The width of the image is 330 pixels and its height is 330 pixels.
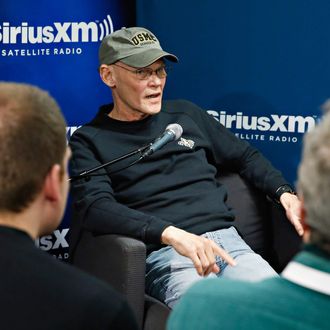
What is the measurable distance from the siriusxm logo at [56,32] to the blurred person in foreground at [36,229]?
7.11 ft

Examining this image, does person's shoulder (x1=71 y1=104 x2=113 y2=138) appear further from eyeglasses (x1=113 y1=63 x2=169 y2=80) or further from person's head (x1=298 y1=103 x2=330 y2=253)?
person's head (x1=298 y1=103 x2=330 y2=253)

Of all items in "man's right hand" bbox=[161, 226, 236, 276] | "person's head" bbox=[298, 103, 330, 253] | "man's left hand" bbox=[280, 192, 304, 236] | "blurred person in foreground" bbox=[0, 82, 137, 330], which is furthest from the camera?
"man's left hand" bbox=[280, 192, 304, 236]

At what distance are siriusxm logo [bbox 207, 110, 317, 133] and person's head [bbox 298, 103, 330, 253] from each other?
2518 mm

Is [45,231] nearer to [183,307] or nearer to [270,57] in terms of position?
[183,307]

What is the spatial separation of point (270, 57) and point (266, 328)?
8.78 feet

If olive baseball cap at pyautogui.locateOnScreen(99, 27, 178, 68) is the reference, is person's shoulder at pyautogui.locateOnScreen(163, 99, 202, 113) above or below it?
below

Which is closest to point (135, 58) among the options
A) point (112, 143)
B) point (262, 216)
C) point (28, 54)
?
point (112, 143)

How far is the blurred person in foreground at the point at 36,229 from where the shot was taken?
133 centimetres

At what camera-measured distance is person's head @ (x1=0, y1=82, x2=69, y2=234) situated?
138 cm

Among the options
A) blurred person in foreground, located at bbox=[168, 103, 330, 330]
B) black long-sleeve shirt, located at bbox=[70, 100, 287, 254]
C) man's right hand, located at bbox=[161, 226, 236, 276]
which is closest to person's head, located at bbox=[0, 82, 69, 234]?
blurred person in foreground, located at bbox=[168, 103, 330, 330]

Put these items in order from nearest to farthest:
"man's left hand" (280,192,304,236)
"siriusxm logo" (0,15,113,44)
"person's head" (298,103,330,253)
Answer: "person's head" (298,103,330,253) < "man's left hand" (280,192,304,236) < "siriusxm logo" (0,15,113,44)

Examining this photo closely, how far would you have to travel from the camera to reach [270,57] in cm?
375

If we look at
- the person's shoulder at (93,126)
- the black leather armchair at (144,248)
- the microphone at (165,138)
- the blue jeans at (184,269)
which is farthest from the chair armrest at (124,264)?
the person's shoulder at (93,126)

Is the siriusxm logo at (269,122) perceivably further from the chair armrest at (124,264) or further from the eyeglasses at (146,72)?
the chair armrest at (124,264)
